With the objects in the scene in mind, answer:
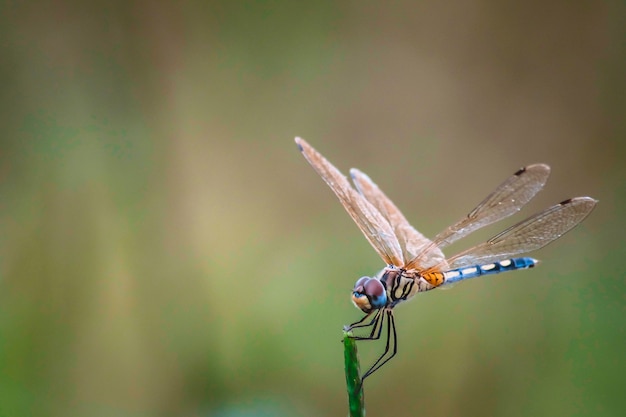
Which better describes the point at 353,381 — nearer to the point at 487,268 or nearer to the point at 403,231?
the point at 403,231

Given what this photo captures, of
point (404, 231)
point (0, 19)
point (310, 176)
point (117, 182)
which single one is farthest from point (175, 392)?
point (0, 19)

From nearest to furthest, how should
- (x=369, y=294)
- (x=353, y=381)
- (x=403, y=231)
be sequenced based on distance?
(x=353, y=381)
(x=369, y=294)
(x=403, y=231)

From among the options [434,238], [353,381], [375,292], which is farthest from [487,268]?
[353,381]

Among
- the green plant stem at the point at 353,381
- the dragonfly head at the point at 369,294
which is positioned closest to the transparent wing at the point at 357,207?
the dragonfly head at the point at 369,294

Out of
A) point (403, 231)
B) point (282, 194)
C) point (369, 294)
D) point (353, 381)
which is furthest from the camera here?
point (282, 194)

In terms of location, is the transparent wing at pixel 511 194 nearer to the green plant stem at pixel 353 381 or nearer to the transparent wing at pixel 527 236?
the transparent wing at pixel 527 236
